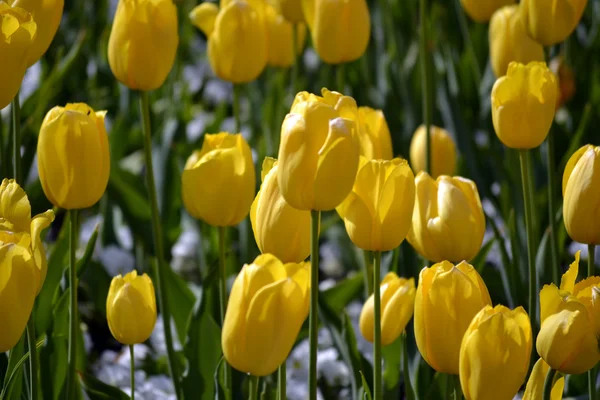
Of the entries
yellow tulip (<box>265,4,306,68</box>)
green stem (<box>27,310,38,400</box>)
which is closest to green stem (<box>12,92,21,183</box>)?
green stem (<box>27,310,38,400</box>)

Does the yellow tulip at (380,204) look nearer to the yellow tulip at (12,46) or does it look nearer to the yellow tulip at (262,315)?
the yellow tulip at (262,315)

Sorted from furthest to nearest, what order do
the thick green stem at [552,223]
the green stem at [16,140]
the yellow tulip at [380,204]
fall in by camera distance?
1. the thick green stem at [552,223]
2. the green stem at [16,140]
3. the yellow tulip at [380,204]

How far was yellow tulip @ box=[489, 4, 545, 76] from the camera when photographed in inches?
71.8

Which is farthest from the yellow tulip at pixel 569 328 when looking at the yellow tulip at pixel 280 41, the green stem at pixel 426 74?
the yellow tulip at pixel 280 41

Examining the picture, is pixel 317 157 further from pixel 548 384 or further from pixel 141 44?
pixel 141 44

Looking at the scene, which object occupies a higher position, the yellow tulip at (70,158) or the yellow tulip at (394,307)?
the yellow tulip at (70,158)

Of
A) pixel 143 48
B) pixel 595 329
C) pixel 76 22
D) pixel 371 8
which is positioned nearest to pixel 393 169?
pixel 595 329

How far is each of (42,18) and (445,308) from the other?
722 mm

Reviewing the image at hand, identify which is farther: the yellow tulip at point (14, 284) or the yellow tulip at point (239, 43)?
the yellow tulip at point (239, 43)

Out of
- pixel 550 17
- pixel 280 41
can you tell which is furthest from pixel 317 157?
pixel 280 41

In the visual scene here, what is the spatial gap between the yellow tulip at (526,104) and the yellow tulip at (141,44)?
48cm

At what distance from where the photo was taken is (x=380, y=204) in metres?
0.97

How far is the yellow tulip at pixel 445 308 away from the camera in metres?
0.93

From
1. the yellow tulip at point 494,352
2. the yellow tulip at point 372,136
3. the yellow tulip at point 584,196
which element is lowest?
the yellow tulip at point 494,352
